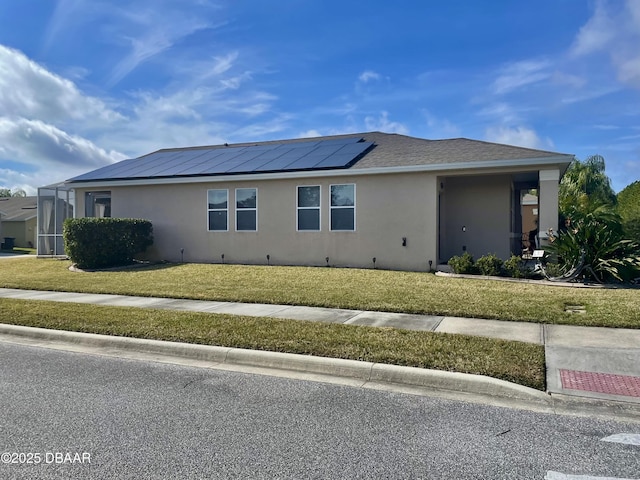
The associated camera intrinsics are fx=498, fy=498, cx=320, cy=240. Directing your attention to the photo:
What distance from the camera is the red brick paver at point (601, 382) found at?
4.96 m

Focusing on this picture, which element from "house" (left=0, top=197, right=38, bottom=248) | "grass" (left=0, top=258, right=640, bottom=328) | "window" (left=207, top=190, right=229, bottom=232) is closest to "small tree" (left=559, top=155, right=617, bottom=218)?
"window" (left=207, top=190, right=229, bottom=232)

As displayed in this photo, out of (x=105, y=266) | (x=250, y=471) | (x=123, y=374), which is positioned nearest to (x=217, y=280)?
(x=105, y=266)

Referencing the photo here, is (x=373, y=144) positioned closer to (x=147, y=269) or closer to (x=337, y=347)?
(x=147, y=269)

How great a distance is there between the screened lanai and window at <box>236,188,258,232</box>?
9333 millimetres

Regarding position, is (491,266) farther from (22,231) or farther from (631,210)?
(22,231)

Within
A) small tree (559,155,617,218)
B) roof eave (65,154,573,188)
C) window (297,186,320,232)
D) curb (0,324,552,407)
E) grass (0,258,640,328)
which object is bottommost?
curb (0,324,552,407)

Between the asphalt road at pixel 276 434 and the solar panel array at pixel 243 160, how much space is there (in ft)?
37.8

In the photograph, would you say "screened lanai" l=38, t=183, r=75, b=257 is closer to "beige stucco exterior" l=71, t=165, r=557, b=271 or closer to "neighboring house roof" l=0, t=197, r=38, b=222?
"beige stucco exterior" l=71, t=165, r=557, b=271

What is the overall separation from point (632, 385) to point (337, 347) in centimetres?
324

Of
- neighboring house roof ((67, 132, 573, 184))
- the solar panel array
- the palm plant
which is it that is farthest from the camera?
the solar panel array

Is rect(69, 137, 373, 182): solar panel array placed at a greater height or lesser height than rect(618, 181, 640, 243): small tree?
greater

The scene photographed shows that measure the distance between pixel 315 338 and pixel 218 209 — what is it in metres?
11.8

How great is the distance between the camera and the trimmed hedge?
16594 mm

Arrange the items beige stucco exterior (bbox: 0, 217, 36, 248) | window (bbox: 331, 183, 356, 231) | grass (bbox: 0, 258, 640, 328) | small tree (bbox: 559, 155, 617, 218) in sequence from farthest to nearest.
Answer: beige stucco exterior (bbox: 0, 217, 36, 248) → small tree (bbox: 559, 155, 617, 218) → window (bbox: 331, 183, 356, 231) → grass (bbox: 0, 258, 640, 328)
